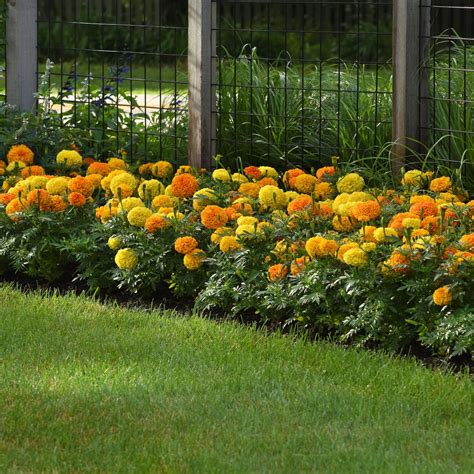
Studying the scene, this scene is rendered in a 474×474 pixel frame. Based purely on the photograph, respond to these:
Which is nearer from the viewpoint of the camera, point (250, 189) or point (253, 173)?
point (250, 189)

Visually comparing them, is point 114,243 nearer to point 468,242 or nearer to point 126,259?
point 126,259

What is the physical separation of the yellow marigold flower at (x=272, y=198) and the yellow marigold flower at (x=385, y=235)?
89 centimetres

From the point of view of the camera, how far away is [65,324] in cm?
512

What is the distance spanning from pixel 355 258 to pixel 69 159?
256 centimetres

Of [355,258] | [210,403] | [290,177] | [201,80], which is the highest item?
[201,80]

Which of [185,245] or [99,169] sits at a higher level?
[99,169]

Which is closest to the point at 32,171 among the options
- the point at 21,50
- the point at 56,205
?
the point at 56,205

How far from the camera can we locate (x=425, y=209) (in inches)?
204

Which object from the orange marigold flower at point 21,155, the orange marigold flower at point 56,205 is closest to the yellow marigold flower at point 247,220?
the orange marigold flower at point 56,205

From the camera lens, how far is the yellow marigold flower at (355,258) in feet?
15.6

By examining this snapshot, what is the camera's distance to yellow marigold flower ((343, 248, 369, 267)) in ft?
15.6

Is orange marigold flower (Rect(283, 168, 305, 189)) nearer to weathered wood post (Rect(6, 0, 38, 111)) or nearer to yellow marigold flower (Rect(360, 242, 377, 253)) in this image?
yellow marigold flower (Rect(360, 242, 377, 253))

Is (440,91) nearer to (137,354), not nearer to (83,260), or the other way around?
(83,260)

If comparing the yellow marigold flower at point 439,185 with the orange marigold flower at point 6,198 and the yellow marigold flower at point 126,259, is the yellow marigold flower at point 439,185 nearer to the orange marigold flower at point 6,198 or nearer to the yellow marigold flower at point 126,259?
the yellow marigold flower at point 126,259
